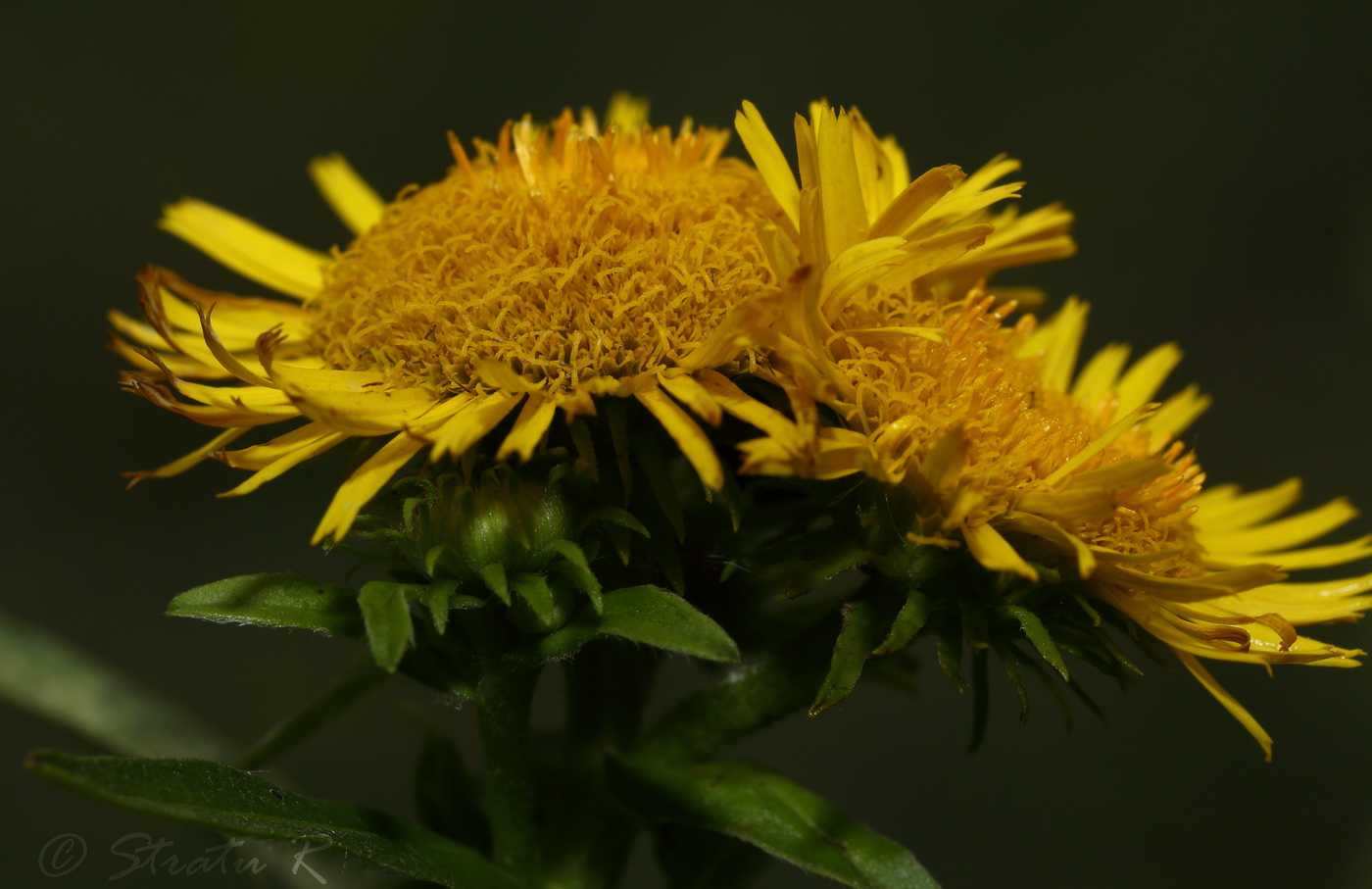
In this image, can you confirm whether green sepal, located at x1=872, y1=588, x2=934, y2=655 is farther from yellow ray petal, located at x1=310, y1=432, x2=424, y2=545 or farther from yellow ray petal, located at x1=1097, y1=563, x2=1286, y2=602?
yellow ray petal, located at x1=310, y1=432, x2=424, y2=545

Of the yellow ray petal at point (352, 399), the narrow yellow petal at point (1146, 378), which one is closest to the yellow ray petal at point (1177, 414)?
the narrow yellow petal at point (1146, 378)

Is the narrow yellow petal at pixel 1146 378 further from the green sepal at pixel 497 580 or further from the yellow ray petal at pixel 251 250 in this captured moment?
the yellow ray petal at pixel 251 250

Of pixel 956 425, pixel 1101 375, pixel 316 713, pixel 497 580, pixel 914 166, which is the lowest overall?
pixel 914 166

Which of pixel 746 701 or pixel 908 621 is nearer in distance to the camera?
pixel 908 621

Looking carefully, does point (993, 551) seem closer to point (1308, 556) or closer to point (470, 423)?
point (470, 423)

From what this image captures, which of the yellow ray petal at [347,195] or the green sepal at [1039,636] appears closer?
the green sepal at [1039,636]

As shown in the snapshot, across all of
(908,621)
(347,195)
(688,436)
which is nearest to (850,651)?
(908,621)
